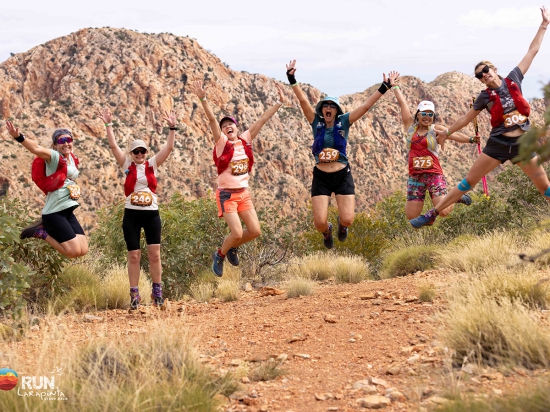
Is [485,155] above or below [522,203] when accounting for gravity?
above

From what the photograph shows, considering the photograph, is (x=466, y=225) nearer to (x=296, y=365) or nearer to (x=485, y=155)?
(x=485, y=155)

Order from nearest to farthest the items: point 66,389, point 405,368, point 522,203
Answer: point 66,389 < point 405,368 < point 522,203

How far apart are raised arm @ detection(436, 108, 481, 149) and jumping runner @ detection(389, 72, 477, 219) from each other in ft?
0.81

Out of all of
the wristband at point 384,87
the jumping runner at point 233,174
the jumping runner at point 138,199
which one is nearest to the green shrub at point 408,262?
the wristband at point 384,87

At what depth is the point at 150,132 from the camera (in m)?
66.2

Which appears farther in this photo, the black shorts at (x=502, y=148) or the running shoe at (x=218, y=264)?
the running shoe at (x=218, y=264)

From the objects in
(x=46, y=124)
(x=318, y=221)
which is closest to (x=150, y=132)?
(x=46, y=124)

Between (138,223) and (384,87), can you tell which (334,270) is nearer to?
(384,87)

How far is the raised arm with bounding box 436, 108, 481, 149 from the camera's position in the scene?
23.9 feet

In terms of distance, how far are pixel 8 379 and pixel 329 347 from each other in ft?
→ 9.12

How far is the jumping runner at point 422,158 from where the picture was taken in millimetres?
8469

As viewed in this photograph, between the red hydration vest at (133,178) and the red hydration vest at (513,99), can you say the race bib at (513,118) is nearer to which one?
the red hydration vest at (513,99)

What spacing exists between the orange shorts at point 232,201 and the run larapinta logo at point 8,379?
13.6ft

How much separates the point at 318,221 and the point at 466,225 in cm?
880
